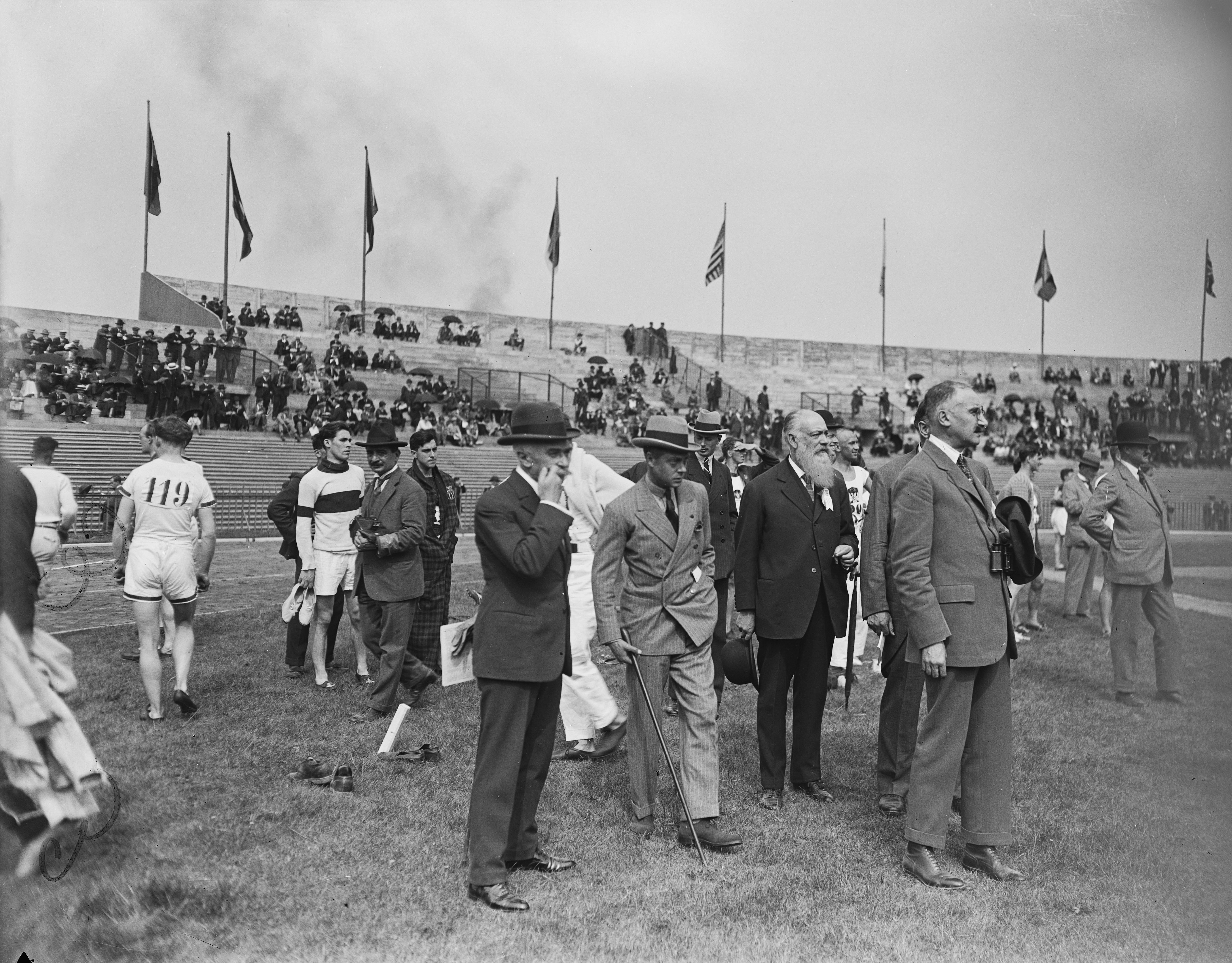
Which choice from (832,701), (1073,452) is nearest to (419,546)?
(832,701)

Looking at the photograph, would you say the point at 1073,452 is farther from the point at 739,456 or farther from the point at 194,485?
the point at 194,485

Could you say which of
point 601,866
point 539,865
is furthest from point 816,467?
point 539,865

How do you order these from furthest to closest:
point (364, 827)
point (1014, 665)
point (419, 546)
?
point (1014, 665), point (419, 546), point (364, 827)

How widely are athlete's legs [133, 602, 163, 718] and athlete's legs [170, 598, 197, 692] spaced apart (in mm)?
150

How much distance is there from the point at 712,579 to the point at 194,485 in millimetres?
3347

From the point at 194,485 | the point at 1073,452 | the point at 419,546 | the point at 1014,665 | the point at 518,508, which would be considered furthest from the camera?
the point at 1073,452

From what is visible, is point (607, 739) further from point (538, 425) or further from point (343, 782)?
point (538, 425)

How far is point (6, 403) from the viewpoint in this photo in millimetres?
3389

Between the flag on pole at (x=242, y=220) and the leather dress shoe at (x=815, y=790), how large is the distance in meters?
7.73

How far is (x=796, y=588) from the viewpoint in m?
4.97

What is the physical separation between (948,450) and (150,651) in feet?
Answer: 15.0

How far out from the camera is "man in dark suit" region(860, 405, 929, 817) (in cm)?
463

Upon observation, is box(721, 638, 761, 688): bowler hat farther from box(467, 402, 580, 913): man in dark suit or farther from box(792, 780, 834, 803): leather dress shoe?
box(467, 402, 580, 913): man in dark suit

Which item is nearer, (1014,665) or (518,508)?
(518,508)
